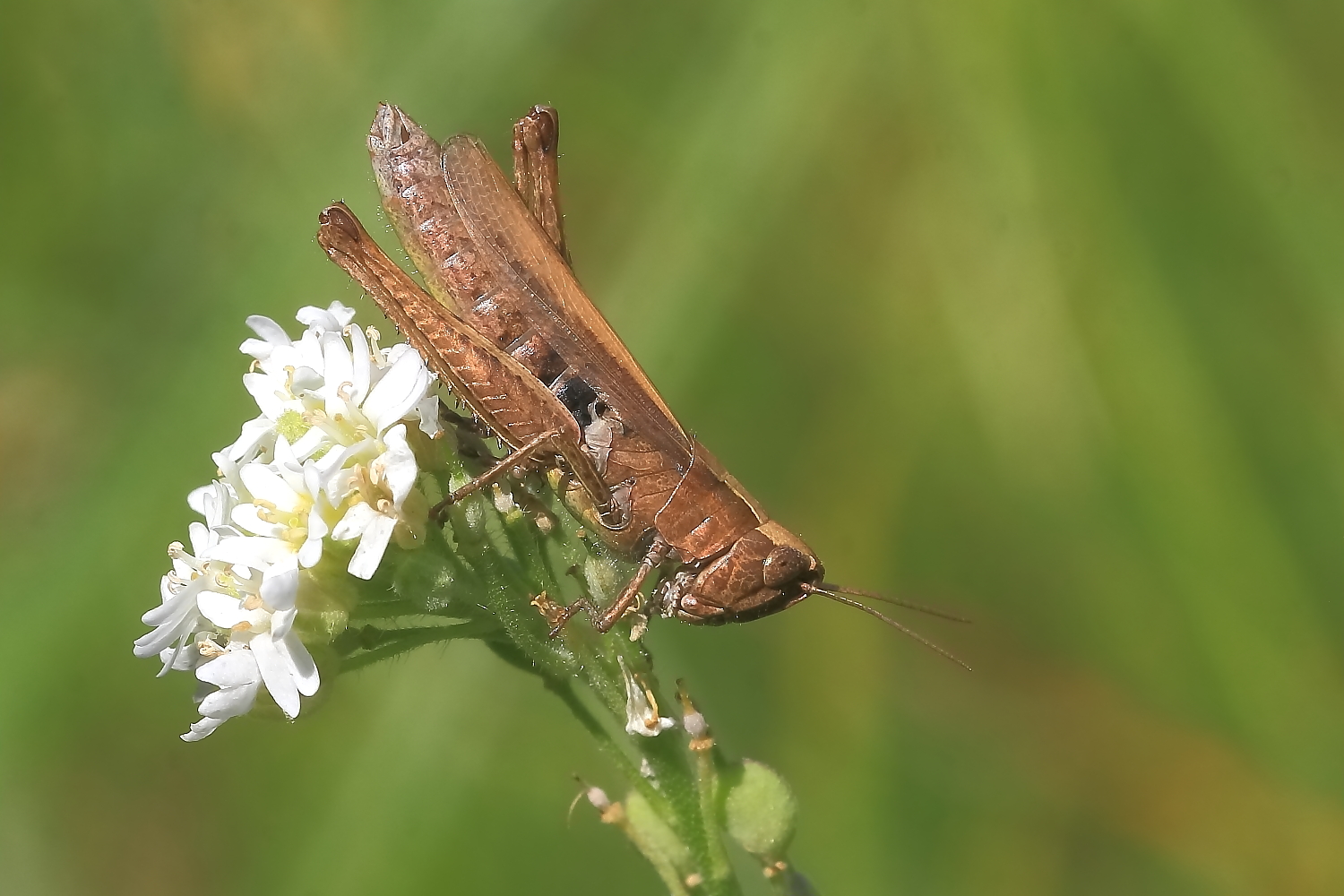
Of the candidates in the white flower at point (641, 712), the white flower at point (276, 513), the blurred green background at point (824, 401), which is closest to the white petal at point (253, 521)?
the white flower at point (276, 513)

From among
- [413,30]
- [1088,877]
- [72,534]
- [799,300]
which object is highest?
[413,30]

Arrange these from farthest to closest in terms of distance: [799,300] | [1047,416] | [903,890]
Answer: [799,300]
[1047,416]
[903,890]

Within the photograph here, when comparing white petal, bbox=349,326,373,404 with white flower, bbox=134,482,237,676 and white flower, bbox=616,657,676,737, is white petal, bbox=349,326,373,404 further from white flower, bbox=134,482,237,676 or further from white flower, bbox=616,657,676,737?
white flower, bbox=616,657,676,737

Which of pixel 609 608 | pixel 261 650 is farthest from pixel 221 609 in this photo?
pixel 609 608

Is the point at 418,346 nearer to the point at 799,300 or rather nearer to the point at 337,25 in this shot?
the point at 799,300

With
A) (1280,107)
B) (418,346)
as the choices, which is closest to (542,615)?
(418,346)

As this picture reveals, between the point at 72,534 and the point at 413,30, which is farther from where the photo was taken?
the point at 413,30
